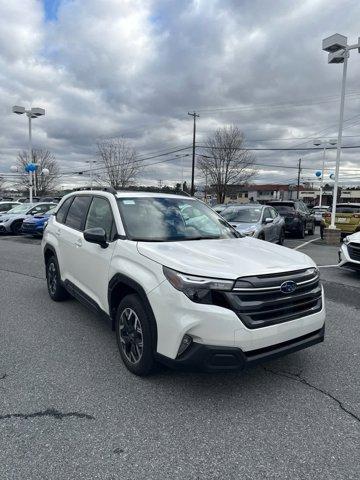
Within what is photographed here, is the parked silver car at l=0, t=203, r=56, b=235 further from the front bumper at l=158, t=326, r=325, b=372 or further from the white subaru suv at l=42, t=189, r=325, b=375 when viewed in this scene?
the front bumper at l=158, t=326, r=325, b=372

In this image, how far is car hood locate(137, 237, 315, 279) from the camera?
3.01 metres

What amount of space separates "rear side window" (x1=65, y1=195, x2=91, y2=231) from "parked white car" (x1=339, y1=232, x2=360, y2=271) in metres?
5.64

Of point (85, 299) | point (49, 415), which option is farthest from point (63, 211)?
point (49, 415)

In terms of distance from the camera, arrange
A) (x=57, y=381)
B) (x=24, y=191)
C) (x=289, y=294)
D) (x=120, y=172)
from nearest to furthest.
→ 1. (x=289, y=294)
2. (x=57, y=381)
3. (x=120, y=172)
4. (x=24, y=191)

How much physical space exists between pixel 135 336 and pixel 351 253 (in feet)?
19.9

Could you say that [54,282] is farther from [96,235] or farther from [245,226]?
[245,226]

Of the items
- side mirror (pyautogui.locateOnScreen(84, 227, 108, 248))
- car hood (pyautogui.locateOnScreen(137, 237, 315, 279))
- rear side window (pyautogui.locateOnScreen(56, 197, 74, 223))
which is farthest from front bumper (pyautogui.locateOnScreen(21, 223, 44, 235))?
car hood (pyautogui.locateOnScreen(137, 237, 315, 279))

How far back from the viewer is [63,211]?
19.1 ft

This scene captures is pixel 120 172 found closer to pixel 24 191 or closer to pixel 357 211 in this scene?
pixel 357 211

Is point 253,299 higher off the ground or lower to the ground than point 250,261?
lower

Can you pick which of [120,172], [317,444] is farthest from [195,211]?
[120,172]

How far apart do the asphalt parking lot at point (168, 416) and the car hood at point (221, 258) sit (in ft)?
3.61

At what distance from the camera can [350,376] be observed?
361 centimetres

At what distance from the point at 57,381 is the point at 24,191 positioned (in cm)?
9348
